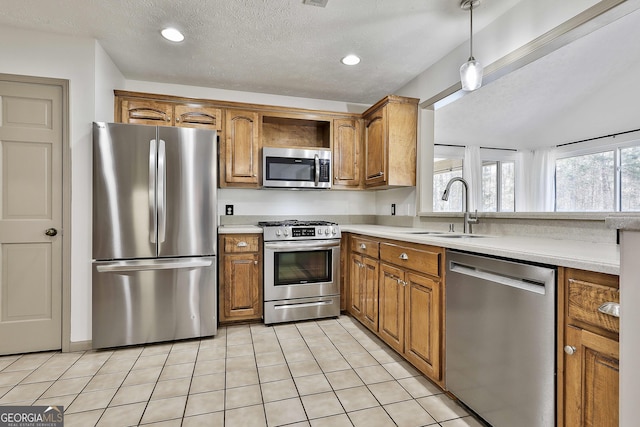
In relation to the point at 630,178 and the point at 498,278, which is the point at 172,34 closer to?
the point at 498,278

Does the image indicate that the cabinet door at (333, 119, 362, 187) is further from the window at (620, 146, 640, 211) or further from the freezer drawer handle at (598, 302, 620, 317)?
the freezer drawer handle at (598, 302, 620, 317)

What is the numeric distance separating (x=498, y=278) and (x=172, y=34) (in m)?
2.74

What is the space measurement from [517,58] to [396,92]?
165 cm

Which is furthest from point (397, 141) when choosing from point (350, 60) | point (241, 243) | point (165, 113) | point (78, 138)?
point (78, 138)

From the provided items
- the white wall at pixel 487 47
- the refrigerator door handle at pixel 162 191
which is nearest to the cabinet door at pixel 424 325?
the white wall at pixel 487 47

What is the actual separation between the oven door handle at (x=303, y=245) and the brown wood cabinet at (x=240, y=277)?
14 centimetres

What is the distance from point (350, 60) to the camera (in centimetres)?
279

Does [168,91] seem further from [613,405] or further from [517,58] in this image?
[613,405]

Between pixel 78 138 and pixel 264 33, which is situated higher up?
pixel 264 33

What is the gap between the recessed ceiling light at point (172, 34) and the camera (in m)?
2.32

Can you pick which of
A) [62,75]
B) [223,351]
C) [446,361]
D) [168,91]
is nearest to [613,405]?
[446,361]

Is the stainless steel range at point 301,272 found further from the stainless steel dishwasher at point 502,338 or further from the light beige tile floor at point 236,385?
the stainless steel dishwasher at point 502,338

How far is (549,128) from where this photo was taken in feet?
9.53

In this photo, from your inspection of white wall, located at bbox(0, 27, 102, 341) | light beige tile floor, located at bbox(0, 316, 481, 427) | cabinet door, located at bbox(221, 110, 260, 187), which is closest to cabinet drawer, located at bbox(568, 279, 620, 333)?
light beige tile floor, located at bbox(0, 316, 481, 427)
